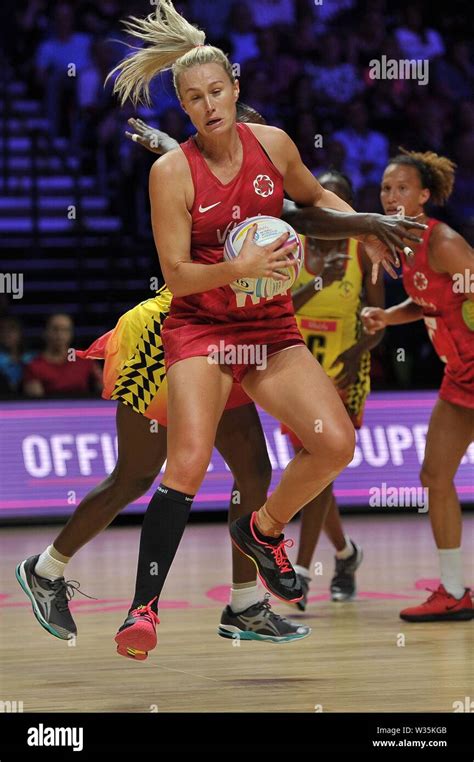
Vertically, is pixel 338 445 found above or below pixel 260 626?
above

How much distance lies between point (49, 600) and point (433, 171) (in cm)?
279

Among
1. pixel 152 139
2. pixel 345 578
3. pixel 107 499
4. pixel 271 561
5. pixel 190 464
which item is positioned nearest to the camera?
pixel 190 464

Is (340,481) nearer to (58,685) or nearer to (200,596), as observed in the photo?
(200,596)

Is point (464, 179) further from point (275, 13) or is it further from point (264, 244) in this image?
point (264, 244)

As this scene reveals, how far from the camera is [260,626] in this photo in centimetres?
486

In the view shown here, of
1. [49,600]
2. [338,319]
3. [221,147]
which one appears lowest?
[49,600]

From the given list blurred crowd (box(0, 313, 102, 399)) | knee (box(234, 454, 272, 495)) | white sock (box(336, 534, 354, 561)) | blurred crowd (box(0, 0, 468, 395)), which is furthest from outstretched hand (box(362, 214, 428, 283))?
blurred crowd (box(0, 0, 468, 395))

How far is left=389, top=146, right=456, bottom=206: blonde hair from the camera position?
20.1ft

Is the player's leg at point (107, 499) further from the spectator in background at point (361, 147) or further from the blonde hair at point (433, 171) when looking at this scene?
the spectator in background at point (361, 147)

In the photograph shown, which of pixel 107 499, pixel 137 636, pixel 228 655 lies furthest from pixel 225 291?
pixel 228 655

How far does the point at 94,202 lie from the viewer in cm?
1281

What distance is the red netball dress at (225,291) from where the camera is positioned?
431 centimetres

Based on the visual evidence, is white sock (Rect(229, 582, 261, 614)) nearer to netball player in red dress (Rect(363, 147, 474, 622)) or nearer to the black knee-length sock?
the black knee-length sock

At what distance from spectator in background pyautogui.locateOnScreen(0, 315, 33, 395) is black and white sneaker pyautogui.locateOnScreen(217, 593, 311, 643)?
5244 millimetres
